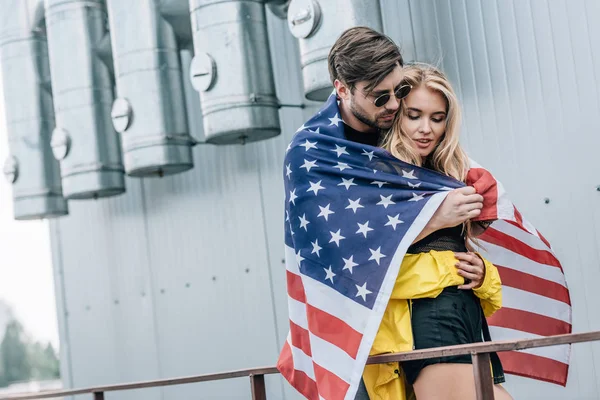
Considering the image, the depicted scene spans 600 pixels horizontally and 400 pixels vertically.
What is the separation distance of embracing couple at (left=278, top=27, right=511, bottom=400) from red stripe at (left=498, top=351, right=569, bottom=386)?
433mm

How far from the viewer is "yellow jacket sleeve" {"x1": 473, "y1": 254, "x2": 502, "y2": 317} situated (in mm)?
3182

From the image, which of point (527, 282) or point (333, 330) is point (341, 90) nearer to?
point (333, 330)

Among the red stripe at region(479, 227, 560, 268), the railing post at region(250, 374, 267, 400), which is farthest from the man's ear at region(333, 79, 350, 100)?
the railing post at region(250, 374, 267, 400)

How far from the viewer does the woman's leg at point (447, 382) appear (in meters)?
3.07

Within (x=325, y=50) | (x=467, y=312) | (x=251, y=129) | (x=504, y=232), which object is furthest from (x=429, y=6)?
(x=467, y=312)

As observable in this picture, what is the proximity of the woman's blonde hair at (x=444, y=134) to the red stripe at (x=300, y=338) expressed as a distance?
2.26 feet

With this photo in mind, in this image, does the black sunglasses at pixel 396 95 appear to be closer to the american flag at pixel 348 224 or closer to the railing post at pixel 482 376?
the american flag at pixel 348 224

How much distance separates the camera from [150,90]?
6.84 metres

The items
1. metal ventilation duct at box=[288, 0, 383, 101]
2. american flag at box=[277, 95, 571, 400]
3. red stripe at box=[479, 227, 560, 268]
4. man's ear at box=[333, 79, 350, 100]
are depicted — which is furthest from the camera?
metal ventilation duct at box=[288, 0, 383, 101]

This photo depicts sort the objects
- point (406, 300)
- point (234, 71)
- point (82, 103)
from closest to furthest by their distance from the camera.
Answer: point (406, 300) < point (234, 71) < point (82, 103)

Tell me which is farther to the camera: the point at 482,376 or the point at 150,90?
the point at 150,90

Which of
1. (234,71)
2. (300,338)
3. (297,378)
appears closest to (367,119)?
(300,338)

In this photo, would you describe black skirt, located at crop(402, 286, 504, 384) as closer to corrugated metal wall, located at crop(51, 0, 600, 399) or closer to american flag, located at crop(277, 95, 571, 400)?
american flag, located at crop(277, 95, 571, 400)

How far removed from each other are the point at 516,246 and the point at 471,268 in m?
0.68
